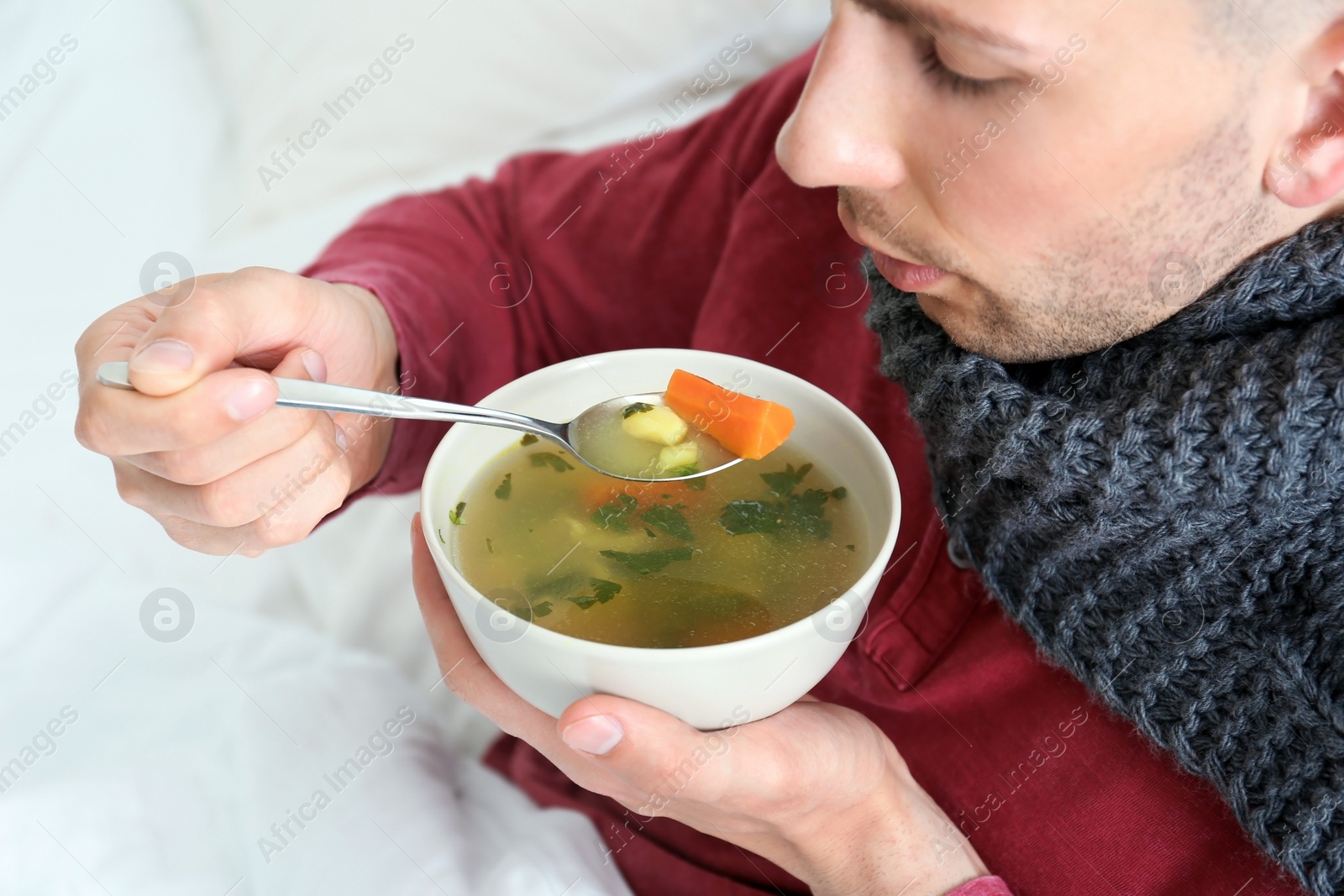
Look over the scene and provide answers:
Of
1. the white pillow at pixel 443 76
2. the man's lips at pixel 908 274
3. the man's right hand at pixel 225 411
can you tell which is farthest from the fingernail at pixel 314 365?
the white pillow at pixel 443 76

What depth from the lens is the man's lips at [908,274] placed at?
2.65 feet

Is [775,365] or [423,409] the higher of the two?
[423,409]

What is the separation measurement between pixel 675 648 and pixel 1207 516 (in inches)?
16.0

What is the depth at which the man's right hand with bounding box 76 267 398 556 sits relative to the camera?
2.17 ft

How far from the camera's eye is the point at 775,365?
1.17 metres

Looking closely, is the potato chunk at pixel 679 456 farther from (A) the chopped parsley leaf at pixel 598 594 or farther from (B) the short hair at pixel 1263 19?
(B) the short hair at pixel 1263 19

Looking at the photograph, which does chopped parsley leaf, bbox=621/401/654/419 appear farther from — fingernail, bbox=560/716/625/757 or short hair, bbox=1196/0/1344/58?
short hair, bbox=1196/0/1344/58

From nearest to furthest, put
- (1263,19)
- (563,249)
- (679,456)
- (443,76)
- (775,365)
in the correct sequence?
(1263,19) < (679,456) < (775,365) < (563,249) < (443,76)

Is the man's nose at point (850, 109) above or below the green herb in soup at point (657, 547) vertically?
above

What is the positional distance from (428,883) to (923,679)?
1.71 feet

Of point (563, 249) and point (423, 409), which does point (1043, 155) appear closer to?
point (423, 409)

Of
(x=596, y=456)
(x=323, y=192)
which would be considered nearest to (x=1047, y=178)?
Answer: (x=596, y=456)

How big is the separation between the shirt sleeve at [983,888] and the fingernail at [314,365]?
69cm

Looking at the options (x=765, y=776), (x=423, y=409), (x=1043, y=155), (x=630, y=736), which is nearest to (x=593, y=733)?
(x=630, y=736)
